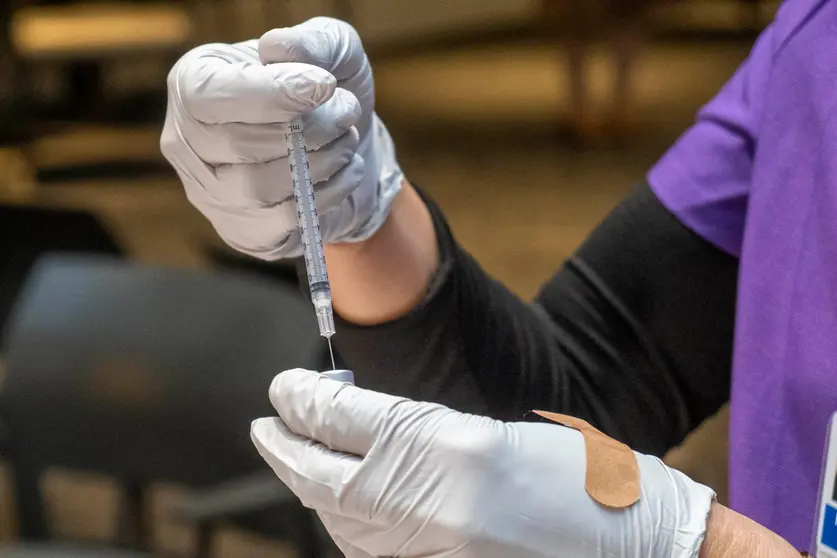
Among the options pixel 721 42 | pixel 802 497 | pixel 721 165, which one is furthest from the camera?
pixel 721 42

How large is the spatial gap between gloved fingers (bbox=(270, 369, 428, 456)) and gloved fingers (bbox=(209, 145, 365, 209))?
0.61 feet

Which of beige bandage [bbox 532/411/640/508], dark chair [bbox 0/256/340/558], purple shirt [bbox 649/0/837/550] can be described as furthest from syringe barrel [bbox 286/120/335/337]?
dark chair [bbox 0/256/340/558]

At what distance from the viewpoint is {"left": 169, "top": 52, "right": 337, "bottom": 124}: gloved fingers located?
0.58m

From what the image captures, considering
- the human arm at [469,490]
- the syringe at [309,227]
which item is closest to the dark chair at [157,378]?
the syringe at [309,227]

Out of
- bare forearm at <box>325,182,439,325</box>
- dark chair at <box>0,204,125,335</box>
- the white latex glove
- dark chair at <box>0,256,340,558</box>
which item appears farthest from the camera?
dark chair at <box>0,204,125,335</box>

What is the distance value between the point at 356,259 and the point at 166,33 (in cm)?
251

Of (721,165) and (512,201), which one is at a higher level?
(721,165)

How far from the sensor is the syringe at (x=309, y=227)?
61cm

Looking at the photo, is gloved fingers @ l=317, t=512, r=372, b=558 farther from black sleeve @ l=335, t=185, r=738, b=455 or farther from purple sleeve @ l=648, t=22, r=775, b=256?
purple sleeve @ l=648, t=22, r=775, b=256

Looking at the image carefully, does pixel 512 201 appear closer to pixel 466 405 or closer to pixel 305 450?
pixel 466 405

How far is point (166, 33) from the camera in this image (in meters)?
2.94

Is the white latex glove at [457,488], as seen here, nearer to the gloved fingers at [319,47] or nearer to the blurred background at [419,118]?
the gloved fingers at [319,47]

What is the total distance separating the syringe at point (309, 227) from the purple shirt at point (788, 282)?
1.09ft

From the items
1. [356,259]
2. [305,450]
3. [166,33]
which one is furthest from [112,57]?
[305,450]
